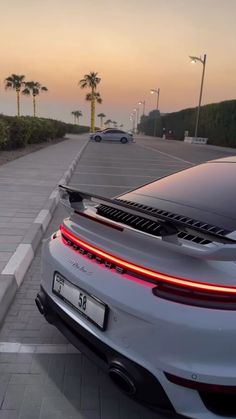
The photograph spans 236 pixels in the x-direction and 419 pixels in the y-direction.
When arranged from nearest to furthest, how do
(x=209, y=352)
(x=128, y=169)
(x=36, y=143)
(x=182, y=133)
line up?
(x=209, y=352) → (x=128, y=169) → (x=36, y=143) → (x=182, y=133)

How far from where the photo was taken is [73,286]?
241 cm

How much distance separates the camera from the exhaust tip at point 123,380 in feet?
6.61

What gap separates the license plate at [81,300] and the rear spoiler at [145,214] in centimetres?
47

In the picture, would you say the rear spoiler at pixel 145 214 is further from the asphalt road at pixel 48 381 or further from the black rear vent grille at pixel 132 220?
the asphalt road at pixel 48 381

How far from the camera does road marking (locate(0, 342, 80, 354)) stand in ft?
9.80

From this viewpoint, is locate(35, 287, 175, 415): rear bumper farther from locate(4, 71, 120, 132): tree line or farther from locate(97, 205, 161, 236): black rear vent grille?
locate(4, 71, 120, 132): tree line

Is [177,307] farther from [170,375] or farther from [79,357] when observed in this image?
[79,357]

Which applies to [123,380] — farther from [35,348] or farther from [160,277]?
[35,348]

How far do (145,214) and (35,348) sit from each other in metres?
1.50

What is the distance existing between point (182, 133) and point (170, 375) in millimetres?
66622

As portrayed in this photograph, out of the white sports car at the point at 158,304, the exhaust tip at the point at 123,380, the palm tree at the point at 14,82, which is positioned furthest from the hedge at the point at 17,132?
the palm tree at the point at 14,82

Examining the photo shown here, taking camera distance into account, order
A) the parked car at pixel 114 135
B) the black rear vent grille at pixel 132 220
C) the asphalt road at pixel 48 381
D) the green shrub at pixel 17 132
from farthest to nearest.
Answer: the parked car at pixel 114 135
the green shrub at pixel 17 132
the asphalt road at pixel 48 381
the black rear vent grille at pixel 132 220

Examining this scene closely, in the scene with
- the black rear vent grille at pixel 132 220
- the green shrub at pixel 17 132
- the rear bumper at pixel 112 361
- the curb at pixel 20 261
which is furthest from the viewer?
the green shrub at pixel 17 132

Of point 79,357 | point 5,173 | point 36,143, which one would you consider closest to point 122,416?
point 79,357
